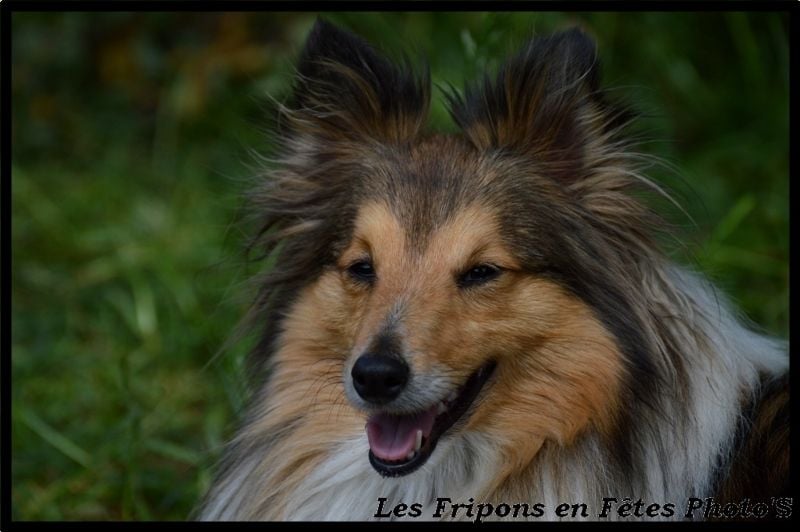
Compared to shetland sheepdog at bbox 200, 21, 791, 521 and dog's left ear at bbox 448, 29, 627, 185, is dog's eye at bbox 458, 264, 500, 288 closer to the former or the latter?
shetland sheepdog at bbox 200, 21, 791, 521

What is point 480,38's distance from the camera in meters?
5.22

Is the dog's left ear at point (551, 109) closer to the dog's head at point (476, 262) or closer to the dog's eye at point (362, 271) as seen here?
the dog's head at point (476, 262)

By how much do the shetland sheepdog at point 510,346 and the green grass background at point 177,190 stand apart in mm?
392

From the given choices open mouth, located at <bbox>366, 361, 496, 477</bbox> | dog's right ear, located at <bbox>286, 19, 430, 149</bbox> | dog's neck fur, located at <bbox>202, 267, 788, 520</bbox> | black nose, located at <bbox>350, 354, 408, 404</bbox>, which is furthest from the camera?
dog's right ear, located at <bbox>286, 19, 430, 149</bbox>

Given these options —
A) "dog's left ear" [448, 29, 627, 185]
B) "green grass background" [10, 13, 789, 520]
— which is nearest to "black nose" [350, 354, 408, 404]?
"dog's left ear" [448, 29, 627, 185]

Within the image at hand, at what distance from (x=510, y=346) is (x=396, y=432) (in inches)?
18.4

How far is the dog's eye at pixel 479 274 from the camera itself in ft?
12.1

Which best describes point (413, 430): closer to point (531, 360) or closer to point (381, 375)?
point (381, 375)

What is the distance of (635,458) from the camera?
3711 mm

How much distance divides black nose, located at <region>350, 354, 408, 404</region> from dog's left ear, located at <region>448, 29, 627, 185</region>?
935 mm

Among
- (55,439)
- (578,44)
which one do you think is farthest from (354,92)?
(55,439)

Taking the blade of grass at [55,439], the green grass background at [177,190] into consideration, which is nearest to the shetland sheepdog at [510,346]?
the green grass background at [177,190]

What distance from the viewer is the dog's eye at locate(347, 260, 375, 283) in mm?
3857

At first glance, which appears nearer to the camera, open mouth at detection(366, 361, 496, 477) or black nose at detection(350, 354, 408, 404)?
black nose at detection(350, 354, 408, 404)
